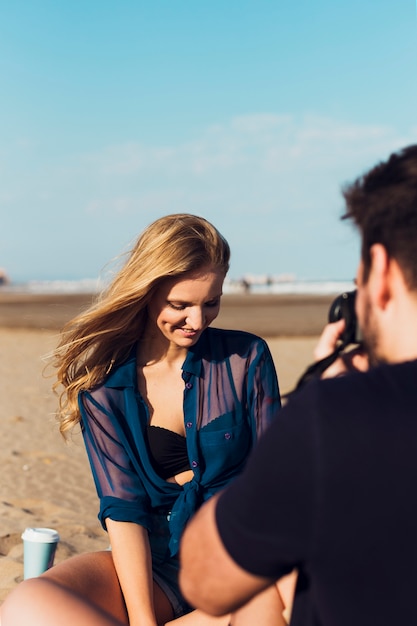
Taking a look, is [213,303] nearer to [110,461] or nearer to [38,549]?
[110,461]

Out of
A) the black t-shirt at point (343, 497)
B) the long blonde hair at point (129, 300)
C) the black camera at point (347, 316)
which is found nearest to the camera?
the black t-shirt at point (343, 497)

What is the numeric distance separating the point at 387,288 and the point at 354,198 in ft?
0.64

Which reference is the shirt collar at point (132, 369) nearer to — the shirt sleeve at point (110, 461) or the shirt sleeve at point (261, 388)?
the shirt sleeve at point (110, 461)

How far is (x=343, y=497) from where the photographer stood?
1.36 meters

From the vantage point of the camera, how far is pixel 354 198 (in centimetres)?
161

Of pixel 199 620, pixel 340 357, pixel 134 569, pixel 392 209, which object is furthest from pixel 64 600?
pixel 392 209

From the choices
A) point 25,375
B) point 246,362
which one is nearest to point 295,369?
point 25,375

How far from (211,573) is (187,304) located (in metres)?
2.02

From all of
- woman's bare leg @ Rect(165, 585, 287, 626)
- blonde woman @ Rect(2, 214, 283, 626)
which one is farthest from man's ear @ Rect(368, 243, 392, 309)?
blonde woman @ Rect(2, 214, 283, 626)

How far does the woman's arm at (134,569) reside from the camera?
10.1 ft

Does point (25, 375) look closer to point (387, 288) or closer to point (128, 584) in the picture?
point (128, 584)

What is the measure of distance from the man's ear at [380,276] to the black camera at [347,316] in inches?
12.0

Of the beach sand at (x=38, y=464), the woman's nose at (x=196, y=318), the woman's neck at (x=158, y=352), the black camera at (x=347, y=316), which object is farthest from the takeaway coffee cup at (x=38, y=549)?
the black camera at (x=347, y=316)

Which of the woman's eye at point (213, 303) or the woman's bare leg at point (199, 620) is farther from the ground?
the woman's eye at point (213, 303)
